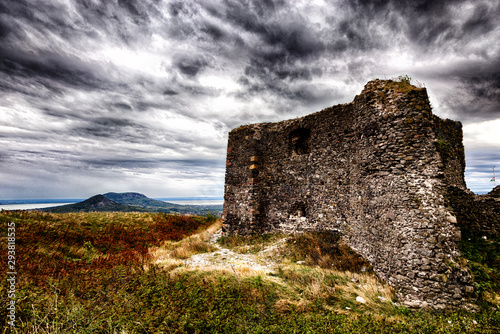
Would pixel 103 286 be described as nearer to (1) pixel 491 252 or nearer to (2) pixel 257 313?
(2) pixel 257 313

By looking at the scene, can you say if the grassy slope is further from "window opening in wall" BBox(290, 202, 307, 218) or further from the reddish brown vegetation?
"window opening in wall" BBox(290, 202, 307, 218)

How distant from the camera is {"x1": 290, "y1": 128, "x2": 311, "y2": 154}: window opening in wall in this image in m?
12.8

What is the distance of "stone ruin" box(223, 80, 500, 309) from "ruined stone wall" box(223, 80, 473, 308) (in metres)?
0.03

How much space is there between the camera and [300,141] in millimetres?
13023

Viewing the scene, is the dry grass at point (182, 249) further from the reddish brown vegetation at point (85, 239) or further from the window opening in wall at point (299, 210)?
the window opening in wall at point (299, 210)

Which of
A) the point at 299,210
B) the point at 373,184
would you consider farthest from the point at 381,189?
the point at 299,210

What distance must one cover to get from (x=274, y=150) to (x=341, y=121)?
4524mm

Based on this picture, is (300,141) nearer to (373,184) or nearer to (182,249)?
(373,184)

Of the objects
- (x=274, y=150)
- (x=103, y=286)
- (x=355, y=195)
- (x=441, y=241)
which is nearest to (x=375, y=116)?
(x=355, y=195)

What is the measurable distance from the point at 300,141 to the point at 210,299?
972cm

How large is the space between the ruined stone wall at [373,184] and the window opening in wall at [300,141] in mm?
59

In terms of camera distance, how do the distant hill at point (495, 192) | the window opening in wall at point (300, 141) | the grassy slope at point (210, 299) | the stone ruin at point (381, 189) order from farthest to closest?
1. the window opening in wall at point (300, 141)
2. the distant hill at point (495, 192)
3. the stone ruin at point (381, 189)
4. the grassy slope at point (210, 299)

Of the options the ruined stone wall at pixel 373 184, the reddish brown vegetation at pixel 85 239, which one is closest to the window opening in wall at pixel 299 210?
the ruined stone wall at pixel 373 184

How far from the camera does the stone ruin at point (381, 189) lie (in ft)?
19.6
